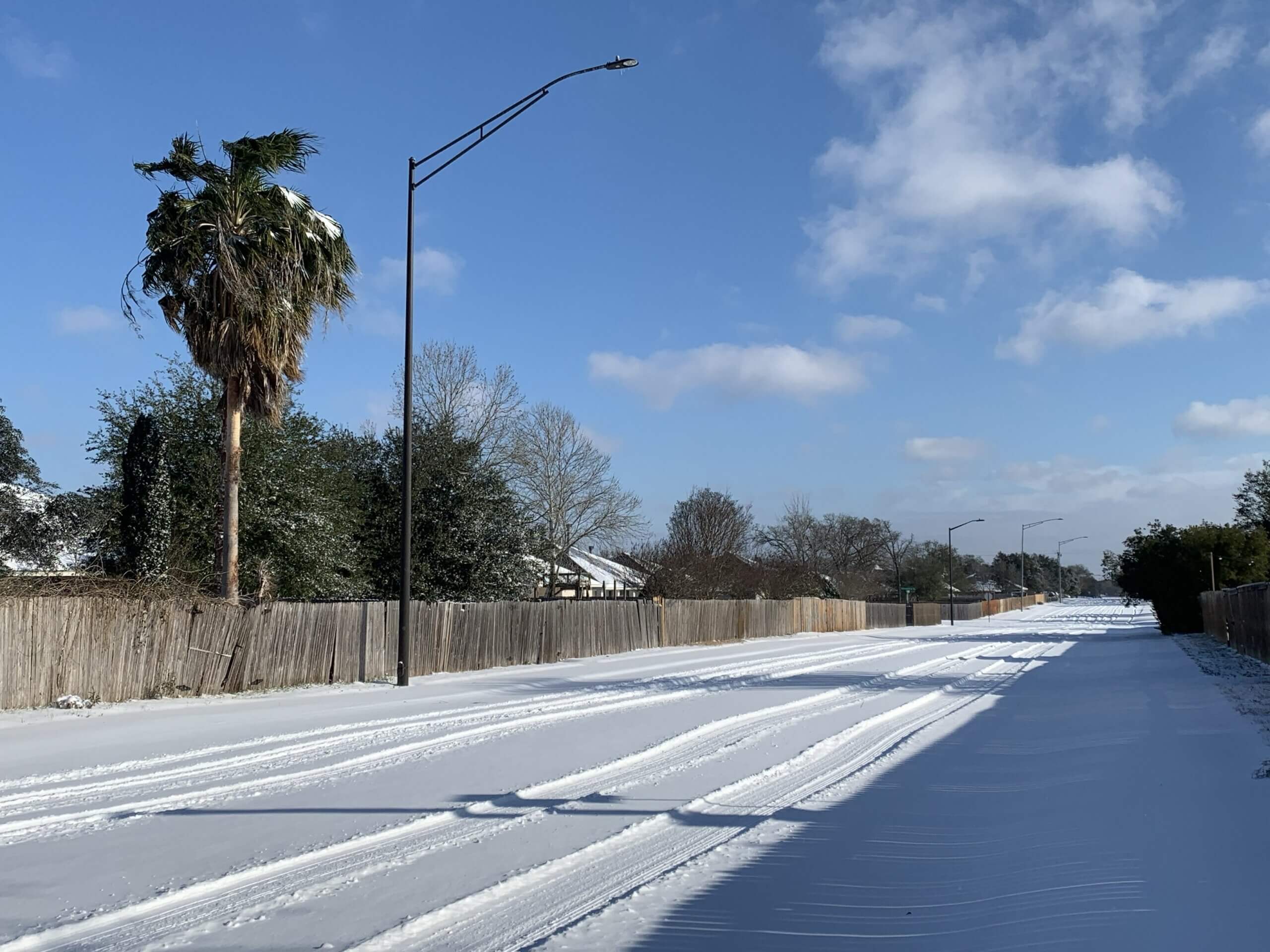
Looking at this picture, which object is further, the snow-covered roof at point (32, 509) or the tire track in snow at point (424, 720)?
the snow-covered roof at point (32, 509)

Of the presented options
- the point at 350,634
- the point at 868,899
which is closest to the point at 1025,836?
the point at 868,899

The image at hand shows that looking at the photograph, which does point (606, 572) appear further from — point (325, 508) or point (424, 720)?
point (424, 720)

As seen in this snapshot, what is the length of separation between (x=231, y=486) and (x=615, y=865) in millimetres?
14748

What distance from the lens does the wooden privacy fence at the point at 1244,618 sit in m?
21.9

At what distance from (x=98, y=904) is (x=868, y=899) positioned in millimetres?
4001

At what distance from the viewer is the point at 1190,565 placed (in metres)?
41.8

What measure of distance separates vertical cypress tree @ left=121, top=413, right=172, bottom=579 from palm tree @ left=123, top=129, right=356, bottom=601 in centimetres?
181

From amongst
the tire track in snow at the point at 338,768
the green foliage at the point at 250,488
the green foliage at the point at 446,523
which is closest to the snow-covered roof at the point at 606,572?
the green foliage at the point at 446,523

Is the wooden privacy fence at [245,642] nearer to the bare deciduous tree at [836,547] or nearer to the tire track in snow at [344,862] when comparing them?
the tire track in snow at [344,862]

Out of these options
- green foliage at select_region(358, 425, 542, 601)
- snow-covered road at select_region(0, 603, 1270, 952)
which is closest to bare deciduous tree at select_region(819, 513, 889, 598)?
green foliage at select_region(358, 425, 542, 601)

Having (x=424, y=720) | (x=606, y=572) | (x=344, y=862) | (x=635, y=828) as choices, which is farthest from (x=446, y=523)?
(x=606, y=572)

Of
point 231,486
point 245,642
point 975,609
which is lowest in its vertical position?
point 975,609

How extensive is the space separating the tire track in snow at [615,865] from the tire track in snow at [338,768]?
11.0ft

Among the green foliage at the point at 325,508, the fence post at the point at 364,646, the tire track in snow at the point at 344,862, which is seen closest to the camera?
the tire track in snow at the point at 344,862
